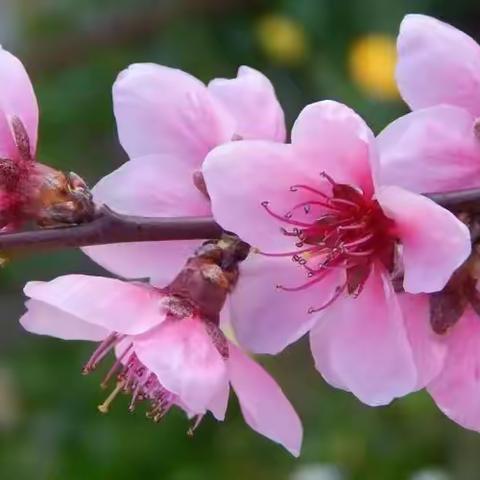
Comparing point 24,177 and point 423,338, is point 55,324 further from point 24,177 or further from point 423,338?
point 423,338

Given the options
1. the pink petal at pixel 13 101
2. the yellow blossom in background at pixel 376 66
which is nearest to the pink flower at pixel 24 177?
the pink petal at pixel 13 101

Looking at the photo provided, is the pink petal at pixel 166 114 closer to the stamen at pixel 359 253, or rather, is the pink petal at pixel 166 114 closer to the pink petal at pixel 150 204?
the pink petal at pixel 150 204

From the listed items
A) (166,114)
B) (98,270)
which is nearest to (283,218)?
(166,114)

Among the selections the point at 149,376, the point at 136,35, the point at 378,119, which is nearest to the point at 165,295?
the point at 149,376

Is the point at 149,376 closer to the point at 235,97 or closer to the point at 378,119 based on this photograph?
the point at 235,97

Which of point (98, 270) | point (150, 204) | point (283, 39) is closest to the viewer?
point (150, 204)

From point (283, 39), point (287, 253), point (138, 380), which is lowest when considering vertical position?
point (283, 39)

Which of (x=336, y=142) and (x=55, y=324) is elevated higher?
(x=336, y=142)
